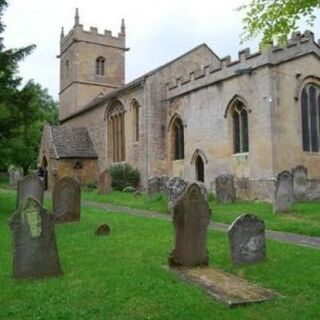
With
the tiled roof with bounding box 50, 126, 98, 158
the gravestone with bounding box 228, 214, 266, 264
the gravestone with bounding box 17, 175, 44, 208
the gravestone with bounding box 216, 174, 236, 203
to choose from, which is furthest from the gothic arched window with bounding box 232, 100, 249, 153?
the gravestone with bounding box 228, 214, 266, 264

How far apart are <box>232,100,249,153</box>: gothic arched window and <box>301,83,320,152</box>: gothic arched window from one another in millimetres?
2661

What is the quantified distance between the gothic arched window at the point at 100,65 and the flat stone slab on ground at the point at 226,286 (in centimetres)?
3796

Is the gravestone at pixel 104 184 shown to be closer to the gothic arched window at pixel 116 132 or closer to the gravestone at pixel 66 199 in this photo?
the gothic arched window at pixel 116 132

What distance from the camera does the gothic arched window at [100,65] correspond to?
145 ft

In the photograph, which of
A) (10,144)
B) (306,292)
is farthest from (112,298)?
(10,144)

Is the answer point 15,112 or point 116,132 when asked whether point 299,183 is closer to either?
point 15,112

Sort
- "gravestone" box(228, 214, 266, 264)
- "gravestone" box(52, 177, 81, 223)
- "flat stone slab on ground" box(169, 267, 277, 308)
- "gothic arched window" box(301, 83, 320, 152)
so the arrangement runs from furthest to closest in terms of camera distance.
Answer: "gothic arched window" box(301, 83, 320, 152)
"gravestone" box(52, 177, 81, 223)
"gravestone" box(228, 214, 266, 264)
"flat stone slab on ground" box(169, 267, 277, 308)

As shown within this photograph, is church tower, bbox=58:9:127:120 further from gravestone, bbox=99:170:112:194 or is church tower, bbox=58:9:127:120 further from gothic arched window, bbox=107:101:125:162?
gravestone, bbox=99:170:112:194

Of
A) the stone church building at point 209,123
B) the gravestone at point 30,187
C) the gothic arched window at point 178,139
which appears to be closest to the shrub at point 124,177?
the stone church building at point 209,123

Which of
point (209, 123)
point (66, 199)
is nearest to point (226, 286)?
point (66, 199)

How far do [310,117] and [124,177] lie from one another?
1118cm

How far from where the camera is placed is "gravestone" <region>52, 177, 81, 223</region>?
530 inches

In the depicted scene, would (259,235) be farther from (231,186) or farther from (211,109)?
(211,109)

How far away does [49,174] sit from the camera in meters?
32.2
